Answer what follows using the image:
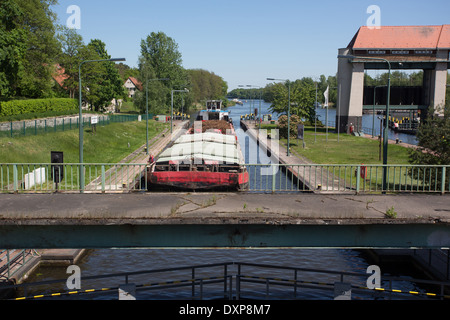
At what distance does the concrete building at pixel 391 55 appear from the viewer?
65.1 m

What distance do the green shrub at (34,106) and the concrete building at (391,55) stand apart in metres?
35.3

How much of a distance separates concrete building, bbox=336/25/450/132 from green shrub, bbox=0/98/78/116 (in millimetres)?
35280

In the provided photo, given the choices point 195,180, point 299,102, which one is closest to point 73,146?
point 195,180

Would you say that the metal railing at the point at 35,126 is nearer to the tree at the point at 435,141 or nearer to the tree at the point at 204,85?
the tree at the point at 435,141

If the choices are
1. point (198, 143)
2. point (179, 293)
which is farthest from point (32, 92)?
point (179, 293)

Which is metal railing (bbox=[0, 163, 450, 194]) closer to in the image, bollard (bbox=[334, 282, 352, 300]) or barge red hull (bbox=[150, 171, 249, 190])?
barge red hull (bbox=[150, 171, 249, 190])

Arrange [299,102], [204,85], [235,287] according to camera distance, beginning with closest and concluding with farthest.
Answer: [235,287]
[299,102]
[204,85]

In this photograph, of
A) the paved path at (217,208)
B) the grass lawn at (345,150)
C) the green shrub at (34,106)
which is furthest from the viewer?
the green shrub at (34,106)

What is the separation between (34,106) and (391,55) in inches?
1765

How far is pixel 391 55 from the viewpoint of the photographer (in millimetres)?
65688

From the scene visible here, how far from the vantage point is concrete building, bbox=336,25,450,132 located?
65.1m

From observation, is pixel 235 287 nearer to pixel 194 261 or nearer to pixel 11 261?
pixel 194 261

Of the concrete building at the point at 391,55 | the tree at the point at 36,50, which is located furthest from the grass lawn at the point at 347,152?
the tree at the point at 36,50

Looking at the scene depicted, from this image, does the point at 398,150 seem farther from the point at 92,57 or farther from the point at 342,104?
the point at 92,57
